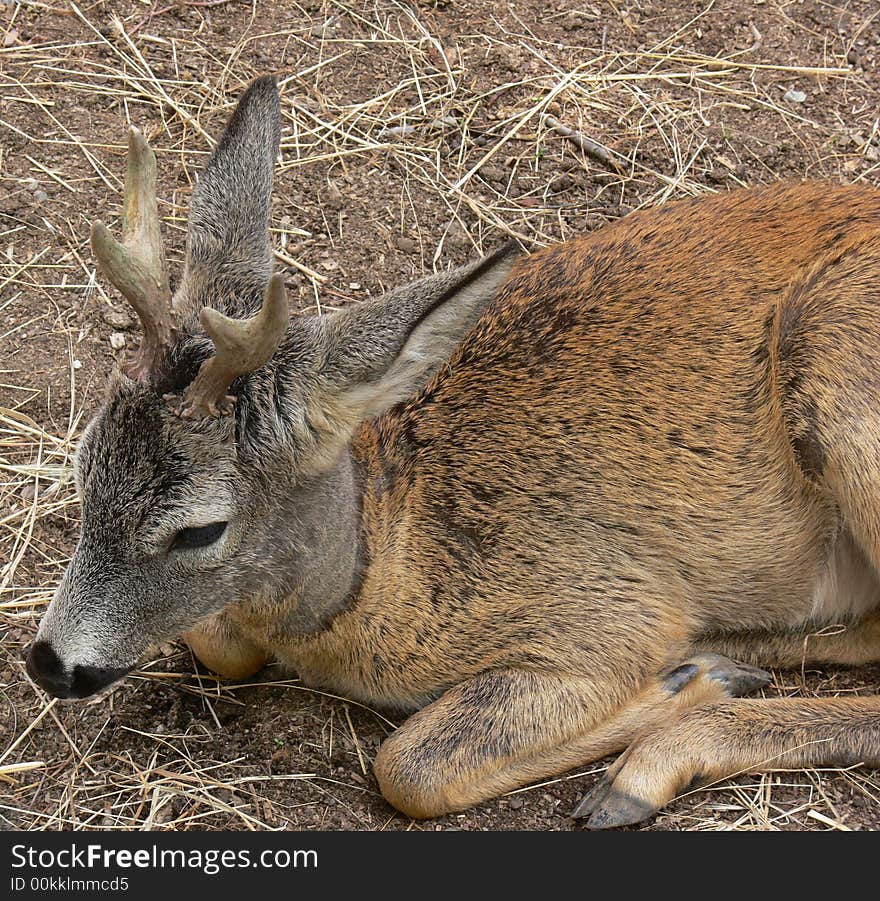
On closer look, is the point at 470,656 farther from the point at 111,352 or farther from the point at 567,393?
the point at 111,352

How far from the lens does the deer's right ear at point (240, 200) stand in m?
4.36

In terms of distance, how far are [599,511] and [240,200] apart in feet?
5.65

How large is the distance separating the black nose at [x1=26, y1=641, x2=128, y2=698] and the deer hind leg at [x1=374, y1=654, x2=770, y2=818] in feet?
3.58

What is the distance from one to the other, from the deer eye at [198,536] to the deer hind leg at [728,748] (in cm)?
172

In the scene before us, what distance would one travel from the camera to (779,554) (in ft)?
16.2

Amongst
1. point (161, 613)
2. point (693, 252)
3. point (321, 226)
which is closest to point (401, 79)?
point (321, 226)

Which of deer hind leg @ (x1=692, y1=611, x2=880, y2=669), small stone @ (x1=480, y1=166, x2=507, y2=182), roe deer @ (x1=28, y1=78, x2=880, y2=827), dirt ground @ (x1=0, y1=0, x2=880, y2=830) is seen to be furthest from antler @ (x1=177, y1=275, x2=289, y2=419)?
small stone @ (x1=480, y1=166, x2=507, y2=182)

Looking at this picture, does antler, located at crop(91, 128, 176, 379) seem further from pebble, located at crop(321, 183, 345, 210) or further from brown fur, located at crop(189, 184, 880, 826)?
pebble, located at crop(321, 183, 345, 210)

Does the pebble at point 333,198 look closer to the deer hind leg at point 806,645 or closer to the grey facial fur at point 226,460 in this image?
the grey facial fur at point 226,460

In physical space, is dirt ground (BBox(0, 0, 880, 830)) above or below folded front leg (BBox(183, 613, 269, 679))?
above

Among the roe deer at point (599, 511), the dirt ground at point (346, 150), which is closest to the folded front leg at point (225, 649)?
the roe deer at point (599, 511)

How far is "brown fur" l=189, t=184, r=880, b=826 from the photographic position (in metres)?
4.68

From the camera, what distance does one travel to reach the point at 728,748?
15.7 feet

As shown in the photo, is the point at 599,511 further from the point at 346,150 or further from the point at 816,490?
the point at 346,150
